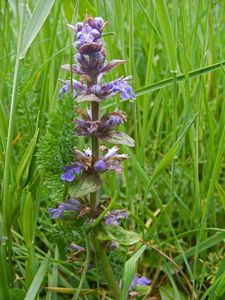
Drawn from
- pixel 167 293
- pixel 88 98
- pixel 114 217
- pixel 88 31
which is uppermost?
pixel 88 31

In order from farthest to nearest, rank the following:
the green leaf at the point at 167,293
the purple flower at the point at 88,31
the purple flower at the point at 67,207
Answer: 1. the green leaf at the point at 167,293
2. the purple flower at the point at 67,207
3. the purple flower at the point at 88,31

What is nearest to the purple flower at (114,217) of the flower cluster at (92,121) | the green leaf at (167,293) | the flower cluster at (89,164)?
the flower cluster at (92,121)

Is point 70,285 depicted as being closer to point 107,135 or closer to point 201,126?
point 107,135

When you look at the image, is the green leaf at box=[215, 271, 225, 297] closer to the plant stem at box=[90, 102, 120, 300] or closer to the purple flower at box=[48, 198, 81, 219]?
the plant stem at box=[90, 102, 120, 300]

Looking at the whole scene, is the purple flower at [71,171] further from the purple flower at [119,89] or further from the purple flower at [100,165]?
the purple flower at [119,89]

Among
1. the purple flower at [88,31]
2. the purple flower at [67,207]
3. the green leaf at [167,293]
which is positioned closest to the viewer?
the purple flower at [88,31]

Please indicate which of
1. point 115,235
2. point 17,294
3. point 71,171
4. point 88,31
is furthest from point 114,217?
point 88,31

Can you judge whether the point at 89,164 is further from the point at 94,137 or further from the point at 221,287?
the point at 221,287
